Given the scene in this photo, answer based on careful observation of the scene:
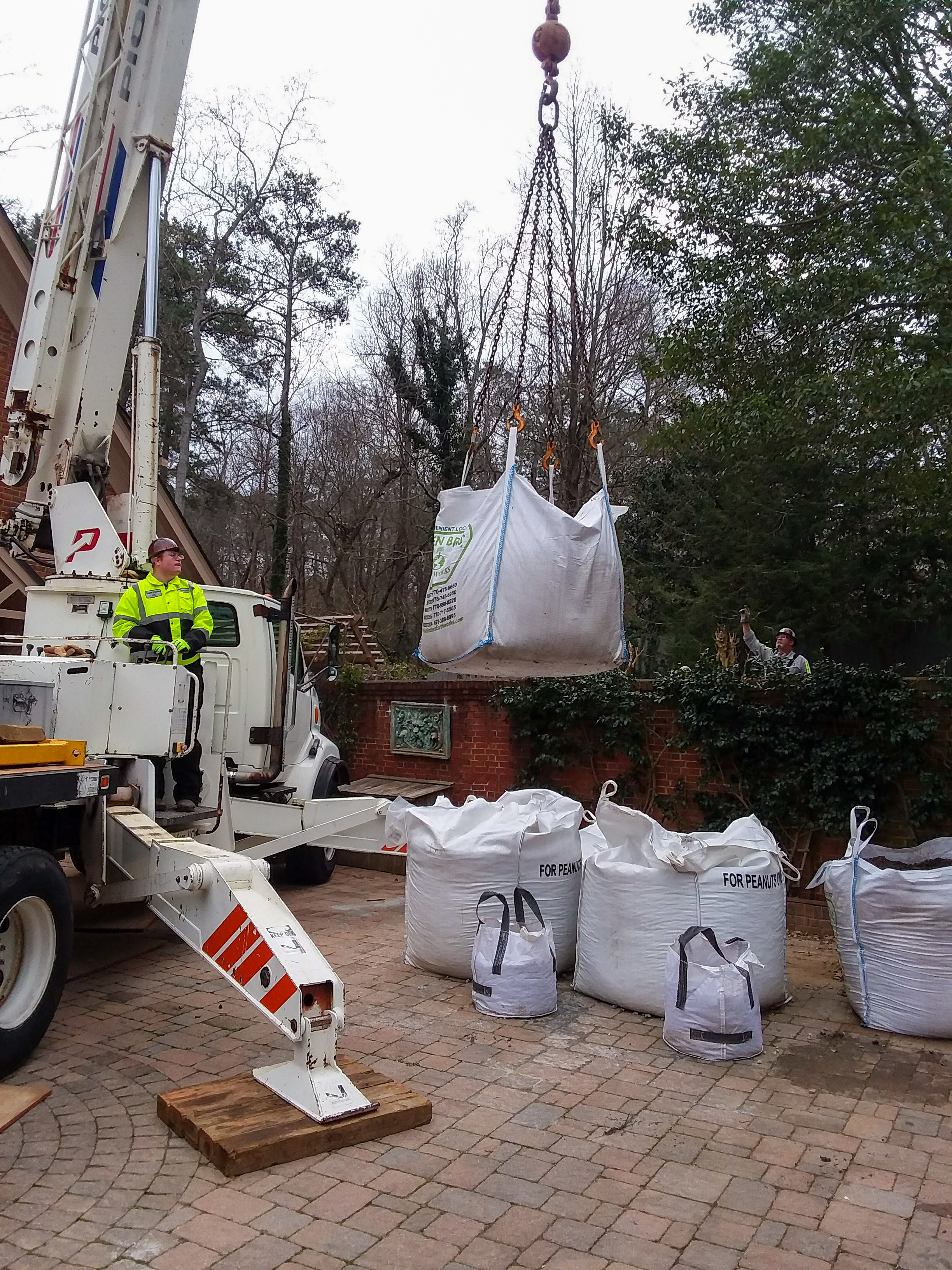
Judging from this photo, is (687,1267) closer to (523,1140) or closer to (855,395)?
(523,1140)

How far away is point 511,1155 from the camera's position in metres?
3.59

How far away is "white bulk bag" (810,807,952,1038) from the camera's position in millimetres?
4805

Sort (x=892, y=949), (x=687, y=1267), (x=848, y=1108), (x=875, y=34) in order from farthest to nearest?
(x=875, y=34) → (x=892, y=949) → (x=848, y=1108) → (x=687, y=1267)

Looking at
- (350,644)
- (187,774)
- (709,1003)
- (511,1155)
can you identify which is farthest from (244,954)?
(350,644)

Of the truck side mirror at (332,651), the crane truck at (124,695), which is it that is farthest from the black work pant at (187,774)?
the truck side mirror at (332,651)

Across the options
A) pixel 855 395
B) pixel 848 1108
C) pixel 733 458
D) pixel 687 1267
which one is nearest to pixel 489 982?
pixel 848 1108

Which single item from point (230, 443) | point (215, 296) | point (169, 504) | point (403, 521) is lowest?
point (169, 504)

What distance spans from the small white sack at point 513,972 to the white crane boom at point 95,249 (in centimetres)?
364

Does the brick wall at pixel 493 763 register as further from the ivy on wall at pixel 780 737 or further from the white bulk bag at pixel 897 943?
the white bulk bag at pixel 897 943

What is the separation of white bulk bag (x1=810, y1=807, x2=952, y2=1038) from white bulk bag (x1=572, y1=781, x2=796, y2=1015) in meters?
0.35

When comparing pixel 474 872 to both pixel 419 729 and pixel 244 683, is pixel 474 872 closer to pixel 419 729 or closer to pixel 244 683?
pixel 244 683

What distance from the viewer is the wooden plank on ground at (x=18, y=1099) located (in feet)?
12.2

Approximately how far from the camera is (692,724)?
8.01m

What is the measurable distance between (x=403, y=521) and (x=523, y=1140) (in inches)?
812
